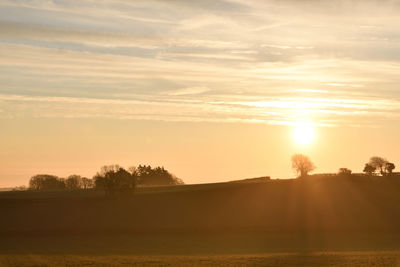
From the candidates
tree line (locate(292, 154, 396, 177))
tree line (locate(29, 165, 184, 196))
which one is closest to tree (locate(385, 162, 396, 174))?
tree line (locate(292, 154, 396, 177))

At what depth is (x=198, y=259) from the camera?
4738 centimetres

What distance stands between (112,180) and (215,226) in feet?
75.6

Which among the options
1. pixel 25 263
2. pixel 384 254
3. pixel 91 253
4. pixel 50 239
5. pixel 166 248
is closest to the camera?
pixel 25 263

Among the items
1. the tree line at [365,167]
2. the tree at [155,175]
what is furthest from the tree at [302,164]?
the tree at [155,175]

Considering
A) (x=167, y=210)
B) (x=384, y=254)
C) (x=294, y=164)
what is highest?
(x=294, y=164)

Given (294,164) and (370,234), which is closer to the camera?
(370,234)

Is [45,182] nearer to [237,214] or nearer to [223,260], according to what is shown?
[237,214]

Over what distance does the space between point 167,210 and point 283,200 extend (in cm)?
1655

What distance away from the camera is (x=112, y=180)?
93.5 m

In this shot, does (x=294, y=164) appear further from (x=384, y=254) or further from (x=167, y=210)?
(x=384, y=254)

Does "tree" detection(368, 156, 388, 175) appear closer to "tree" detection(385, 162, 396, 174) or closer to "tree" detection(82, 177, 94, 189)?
"tree" detection(385, 162, 396, 174)

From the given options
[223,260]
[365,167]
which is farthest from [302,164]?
[223,260]

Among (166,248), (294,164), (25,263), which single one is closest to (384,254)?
(166,248)

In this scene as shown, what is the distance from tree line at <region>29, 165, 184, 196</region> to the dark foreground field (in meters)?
2.58
